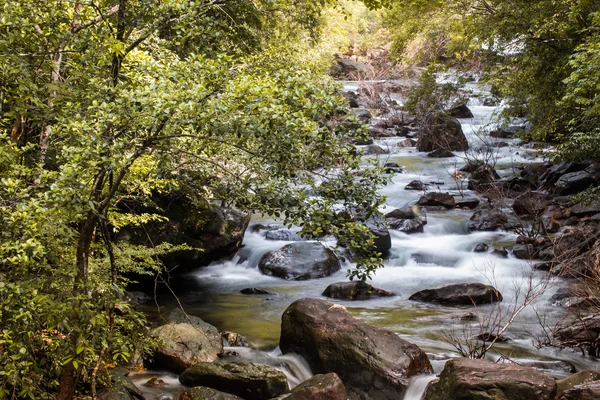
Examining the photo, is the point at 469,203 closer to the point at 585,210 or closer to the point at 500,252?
the point at 585,210

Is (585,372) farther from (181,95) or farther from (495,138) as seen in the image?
(495,138)

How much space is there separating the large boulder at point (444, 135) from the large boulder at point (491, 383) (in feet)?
62.0

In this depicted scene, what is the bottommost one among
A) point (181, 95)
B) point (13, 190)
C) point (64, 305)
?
point (64, 305)

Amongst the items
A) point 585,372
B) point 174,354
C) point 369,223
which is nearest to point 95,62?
point 174,354

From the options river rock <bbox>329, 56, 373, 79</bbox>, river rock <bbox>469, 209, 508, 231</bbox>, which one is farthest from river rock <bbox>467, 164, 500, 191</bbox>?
river rock <bbox>329, 56, 373, 79</bbox>

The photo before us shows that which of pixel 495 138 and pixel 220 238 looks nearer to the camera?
pixel 220 238

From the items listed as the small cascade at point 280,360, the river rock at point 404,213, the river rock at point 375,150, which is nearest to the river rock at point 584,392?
the small cascade at point 280,360

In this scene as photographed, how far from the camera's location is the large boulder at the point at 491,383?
6289 millimetres

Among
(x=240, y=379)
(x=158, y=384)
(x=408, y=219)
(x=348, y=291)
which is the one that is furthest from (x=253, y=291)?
(x=408, y=219)

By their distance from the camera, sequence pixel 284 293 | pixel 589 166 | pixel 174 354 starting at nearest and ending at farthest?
pixel 174 354, pixel 284 293, pixel 589 166

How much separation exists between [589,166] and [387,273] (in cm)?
941

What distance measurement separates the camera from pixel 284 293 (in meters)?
12.4

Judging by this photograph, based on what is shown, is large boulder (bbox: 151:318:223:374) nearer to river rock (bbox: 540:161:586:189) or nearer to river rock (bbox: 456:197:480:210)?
river rock (bbox: 456:197:480:210)

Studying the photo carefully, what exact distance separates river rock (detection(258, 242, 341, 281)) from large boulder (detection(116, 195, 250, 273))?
0.99 meters
